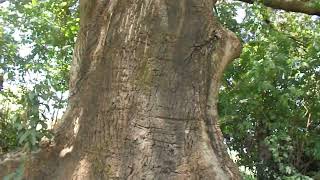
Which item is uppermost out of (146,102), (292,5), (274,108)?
(292,5)

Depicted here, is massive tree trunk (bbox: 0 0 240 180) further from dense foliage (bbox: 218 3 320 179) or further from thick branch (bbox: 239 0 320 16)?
thick branch (bbox: 239 0 320 16)

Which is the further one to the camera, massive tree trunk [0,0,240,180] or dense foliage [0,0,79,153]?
dense foliage [0,0,79,153]

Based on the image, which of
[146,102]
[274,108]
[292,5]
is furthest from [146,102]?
[292,5]

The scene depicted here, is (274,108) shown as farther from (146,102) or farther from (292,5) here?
(146,102)

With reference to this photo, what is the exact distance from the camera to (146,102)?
2.95 m

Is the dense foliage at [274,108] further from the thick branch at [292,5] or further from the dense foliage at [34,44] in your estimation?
the dense foliage at [34,44]

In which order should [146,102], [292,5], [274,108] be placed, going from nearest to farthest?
[146,102], [274,108], [292,5]

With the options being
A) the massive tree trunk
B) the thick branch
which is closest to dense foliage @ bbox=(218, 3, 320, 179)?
the thick branch

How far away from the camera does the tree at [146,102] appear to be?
289 cm

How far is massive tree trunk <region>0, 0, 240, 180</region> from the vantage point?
2887 mm

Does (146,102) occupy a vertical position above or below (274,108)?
below

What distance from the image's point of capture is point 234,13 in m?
6.03

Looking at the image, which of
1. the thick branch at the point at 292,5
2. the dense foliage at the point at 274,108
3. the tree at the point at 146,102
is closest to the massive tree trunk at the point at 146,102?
the tree at the point at 146,102

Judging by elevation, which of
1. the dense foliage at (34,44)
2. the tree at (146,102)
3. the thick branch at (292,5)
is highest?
the thick branch at (292,5)
